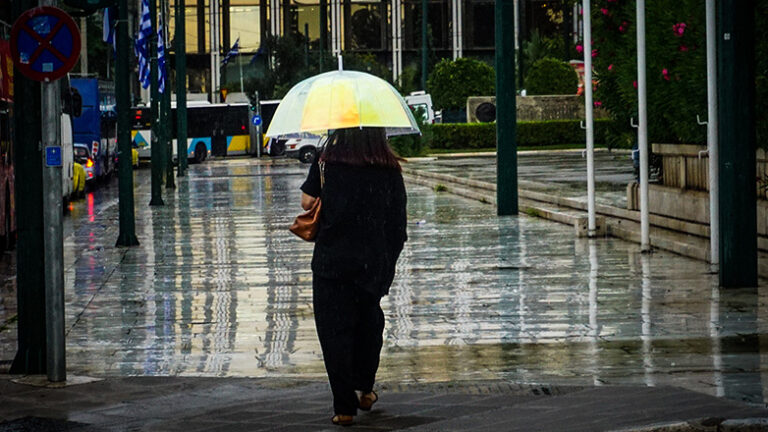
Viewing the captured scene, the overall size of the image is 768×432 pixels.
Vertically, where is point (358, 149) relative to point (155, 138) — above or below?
below

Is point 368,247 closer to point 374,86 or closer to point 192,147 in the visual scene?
point 374,86

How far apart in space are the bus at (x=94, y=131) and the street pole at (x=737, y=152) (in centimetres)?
3021

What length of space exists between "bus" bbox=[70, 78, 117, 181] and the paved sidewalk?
108ft

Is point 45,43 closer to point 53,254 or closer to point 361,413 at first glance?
point 53,254

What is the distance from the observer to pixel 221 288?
14094mm

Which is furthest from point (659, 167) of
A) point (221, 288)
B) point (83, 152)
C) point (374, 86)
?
point (83, 152)

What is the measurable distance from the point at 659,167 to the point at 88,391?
12.9 metres

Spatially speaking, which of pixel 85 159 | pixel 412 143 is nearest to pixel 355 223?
pixel 85 159

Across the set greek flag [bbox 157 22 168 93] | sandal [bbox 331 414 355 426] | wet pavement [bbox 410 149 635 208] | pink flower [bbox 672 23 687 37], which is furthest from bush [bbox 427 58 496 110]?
sandal [bbox 331 414 355 426]

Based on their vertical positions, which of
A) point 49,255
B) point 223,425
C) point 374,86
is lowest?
point 223,425

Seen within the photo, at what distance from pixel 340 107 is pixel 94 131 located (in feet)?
124

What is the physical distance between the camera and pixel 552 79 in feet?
213

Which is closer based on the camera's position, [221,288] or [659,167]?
[221,288]

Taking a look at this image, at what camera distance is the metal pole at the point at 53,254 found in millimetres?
8703
